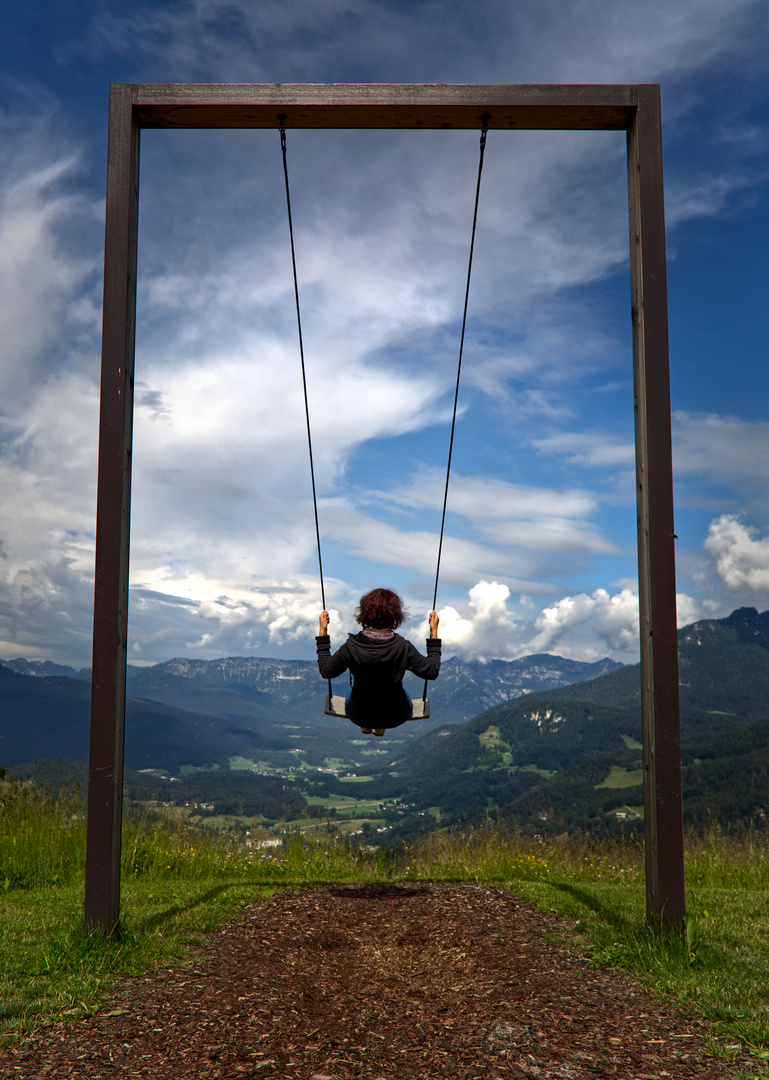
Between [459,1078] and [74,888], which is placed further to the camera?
[74,888]

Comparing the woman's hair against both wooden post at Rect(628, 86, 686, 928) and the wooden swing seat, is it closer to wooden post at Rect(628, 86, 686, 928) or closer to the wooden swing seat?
the wooden swing seat

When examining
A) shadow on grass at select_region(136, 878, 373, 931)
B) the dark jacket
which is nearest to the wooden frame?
shadow on grass at select_region(136, 878, 373, 931)

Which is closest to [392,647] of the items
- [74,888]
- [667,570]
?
[667,570]

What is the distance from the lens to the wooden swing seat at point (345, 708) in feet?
20.2

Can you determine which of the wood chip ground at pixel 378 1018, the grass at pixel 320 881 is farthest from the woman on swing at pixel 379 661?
the grass at pixel 320 881

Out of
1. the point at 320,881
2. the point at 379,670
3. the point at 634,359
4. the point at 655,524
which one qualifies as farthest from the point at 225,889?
the point at 634,359

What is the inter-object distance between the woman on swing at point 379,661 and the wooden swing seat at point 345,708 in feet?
0.21

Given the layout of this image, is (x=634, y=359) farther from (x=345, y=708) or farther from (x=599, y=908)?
(x=599, y=908)

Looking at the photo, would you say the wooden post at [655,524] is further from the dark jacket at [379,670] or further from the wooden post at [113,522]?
the wooden post at [113,522]

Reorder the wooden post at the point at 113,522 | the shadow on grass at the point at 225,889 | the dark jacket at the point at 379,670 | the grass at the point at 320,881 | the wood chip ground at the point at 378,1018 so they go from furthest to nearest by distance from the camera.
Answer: the dark jacket at the point at 379,670, the shadow on grass at the point at 225,889, the wooden post at the point at 113,522, the grass at the point at 320,881, the wood chip ground at the point at 378,1018

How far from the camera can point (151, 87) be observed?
543cm

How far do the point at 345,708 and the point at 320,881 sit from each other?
2250 millimetres

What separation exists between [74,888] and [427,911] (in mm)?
3260

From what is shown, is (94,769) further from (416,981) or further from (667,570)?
(667,570)
